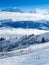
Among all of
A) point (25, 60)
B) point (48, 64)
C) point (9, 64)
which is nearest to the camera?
point (48, 64)

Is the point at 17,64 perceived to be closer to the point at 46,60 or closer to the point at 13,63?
the point at 13,63

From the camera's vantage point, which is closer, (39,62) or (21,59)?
(39,62)

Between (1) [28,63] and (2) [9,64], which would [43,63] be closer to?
(1) [28,63]

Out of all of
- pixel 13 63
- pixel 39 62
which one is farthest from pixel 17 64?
pixel 39 62

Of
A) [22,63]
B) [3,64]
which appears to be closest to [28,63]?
[22,63]

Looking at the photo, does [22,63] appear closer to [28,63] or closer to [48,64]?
[28,63]

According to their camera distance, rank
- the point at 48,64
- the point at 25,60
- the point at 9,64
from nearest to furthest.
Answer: the point at 48,64
the point at 9,64
the point at 25,60

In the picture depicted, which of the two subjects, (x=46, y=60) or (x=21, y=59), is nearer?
(x=46, y=60)

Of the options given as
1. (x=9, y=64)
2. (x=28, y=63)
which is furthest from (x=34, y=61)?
(x=9, y=64)
